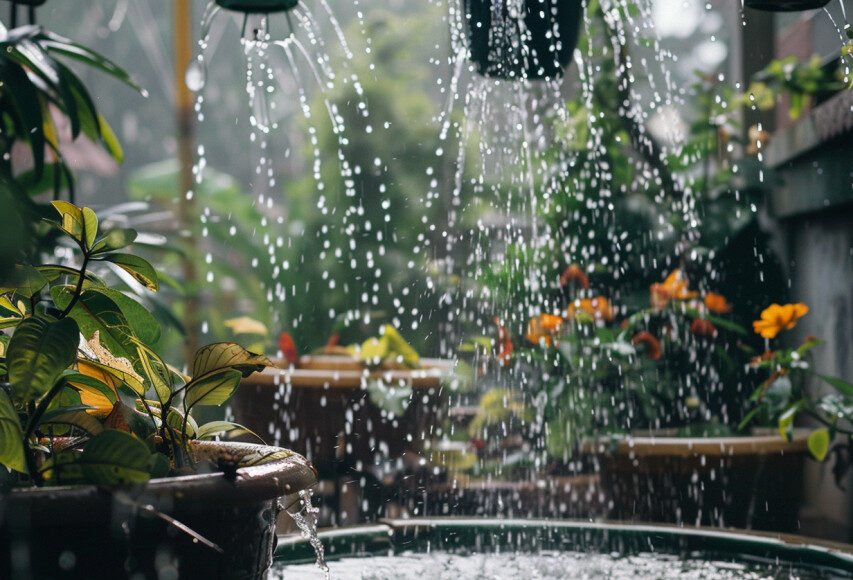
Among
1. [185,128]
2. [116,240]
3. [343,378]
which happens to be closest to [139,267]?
[116,240]

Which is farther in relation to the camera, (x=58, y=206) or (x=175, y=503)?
(x=58, y=206)

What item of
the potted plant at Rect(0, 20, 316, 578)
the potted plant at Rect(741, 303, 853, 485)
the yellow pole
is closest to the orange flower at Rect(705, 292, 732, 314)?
the potted plant at Rect(741, 303, 853, 485)

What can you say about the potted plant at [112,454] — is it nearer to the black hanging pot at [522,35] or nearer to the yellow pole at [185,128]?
the black hanging pot at [522,35]

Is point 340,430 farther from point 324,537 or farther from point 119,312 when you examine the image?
point 119,312

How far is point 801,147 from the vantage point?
8.06 feet

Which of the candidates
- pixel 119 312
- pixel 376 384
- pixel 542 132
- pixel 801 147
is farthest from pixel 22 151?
pixel 119 312

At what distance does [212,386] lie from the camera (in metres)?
0.74

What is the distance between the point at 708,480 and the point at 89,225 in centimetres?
152

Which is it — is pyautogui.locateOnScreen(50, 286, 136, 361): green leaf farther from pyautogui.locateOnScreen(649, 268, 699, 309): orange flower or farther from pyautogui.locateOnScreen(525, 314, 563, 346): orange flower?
pyautogui.locateOnScreen(649, 268, 699, 309): orange flower

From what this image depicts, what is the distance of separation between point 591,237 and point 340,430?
103 centimetres

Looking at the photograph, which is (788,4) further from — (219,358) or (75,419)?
(75,419)

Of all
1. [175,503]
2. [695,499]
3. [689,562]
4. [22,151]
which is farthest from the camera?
[22,151]

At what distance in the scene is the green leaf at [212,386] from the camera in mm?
733

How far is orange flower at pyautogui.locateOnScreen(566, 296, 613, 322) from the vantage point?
A: 2309 mm
